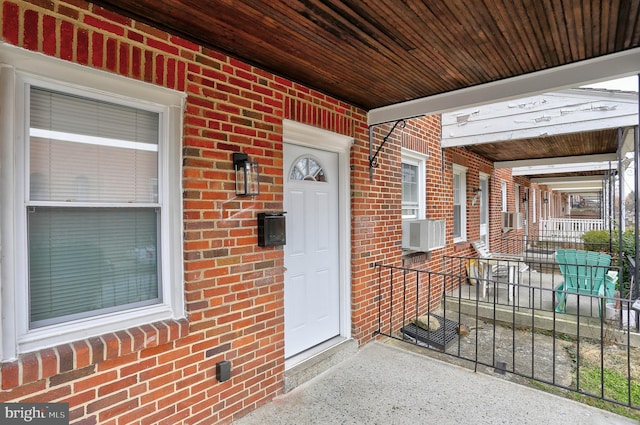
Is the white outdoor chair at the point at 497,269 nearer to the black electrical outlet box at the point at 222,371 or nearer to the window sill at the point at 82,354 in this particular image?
the black electrical outlet box at the point at 222,371

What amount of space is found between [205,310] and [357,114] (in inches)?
102

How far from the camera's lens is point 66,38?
1734 mm

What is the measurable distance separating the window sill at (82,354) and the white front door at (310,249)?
3.94 ft

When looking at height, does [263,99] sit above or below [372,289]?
above

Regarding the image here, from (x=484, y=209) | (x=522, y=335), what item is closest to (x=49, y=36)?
(x=522, y=335)

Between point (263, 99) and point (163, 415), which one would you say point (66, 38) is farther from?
point (163, 415)

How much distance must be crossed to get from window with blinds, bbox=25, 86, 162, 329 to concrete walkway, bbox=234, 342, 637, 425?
1405 mm

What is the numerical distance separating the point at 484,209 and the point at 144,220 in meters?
7.66

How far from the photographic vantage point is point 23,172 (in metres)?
1.70

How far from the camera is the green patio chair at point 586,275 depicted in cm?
487

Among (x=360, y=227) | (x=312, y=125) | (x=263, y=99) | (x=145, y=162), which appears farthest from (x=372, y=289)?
(x=145, y=162)

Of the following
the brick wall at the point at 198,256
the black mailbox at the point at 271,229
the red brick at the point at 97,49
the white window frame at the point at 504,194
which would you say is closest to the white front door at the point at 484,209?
the white window frame at the point at 504,194

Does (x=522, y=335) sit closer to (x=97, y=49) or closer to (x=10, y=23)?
(x=97, y=49)

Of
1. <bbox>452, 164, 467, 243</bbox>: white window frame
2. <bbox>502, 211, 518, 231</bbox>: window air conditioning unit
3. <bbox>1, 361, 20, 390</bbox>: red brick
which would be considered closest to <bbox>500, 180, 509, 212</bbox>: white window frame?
<bbox>502, 211, 518, 231</bbox>: window air conditioning unit
